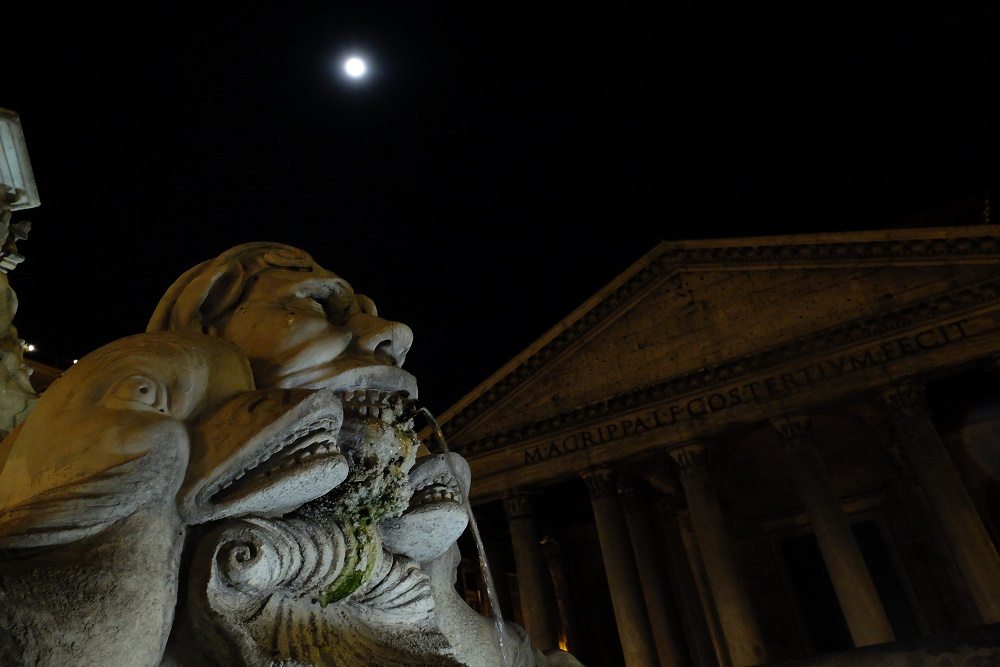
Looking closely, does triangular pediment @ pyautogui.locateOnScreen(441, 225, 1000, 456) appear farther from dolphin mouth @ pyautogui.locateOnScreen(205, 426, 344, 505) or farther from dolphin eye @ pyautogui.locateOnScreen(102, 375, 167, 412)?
dolphin eye @ pyautogui.locateOnScreen(102, 375, 167, 412)

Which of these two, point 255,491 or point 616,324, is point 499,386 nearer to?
point 616,324

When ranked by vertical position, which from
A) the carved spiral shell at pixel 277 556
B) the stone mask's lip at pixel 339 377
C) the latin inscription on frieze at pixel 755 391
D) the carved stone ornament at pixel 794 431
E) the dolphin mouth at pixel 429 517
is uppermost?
the latin inscription on frieze at pixel 755 391

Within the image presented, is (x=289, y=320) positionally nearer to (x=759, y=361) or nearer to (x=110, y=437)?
(x=110, y=437)

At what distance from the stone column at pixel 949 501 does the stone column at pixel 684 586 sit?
5.76m

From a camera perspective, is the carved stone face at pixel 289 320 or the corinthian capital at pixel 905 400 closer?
the carved stone face at pixel 289 320

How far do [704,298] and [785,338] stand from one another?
2.14 m

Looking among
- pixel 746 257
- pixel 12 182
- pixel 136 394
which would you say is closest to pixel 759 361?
pixel 746 257

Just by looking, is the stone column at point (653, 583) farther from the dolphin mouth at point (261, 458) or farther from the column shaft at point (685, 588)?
the dolphin mouth at point (261, 458)

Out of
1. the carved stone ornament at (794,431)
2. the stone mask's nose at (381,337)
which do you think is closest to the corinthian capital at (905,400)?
the carved stone ornament at (794,431)

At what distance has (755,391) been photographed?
46.3ft

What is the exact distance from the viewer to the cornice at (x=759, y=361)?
1305 cm

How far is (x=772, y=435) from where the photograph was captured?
18.2 metres

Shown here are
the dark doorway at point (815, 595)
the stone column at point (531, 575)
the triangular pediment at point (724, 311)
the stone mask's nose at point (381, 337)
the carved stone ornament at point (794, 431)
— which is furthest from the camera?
the dark doorway at point (815, 595)

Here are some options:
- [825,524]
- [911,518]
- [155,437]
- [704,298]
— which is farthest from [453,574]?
[911,518]
